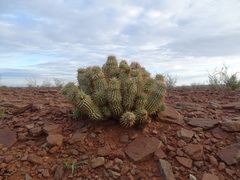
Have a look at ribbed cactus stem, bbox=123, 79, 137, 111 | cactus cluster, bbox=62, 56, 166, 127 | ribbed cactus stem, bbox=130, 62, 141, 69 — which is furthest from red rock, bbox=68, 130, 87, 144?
ribbed cactus stem, bbox=130, 62, 141, 69

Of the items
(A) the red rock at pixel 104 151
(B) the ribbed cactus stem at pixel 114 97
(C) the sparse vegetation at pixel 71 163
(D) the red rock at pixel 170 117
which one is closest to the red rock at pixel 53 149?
(C) the sparse vegetation at pixel 71 163

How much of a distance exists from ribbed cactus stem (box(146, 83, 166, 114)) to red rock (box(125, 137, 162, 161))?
613mm

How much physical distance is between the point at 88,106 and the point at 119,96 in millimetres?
543

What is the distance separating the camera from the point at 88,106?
353cm

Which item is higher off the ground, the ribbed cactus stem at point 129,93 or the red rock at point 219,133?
the ribbed cactus stem at point 129,93

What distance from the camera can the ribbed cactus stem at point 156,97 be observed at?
380 centimetres

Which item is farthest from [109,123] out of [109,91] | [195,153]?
[195,153]

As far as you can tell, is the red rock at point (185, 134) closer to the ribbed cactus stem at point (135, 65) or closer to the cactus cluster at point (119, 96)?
the cactus cluster at point (119, 96)

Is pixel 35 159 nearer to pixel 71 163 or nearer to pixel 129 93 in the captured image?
pixel 71 163

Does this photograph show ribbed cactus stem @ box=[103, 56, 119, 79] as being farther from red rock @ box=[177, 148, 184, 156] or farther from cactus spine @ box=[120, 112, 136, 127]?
red rock @ box=[177, 148, 184, 156]

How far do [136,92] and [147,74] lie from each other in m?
0.88

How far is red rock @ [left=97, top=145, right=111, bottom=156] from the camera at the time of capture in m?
3.18

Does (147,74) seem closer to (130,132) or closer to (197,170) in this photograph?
(130,132)

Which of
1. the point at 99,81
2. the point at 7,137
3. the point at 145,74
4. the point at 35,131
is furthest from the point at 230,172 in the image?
the point at 7,137
